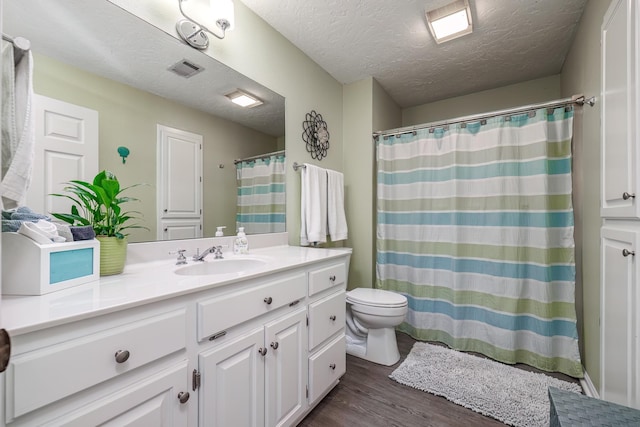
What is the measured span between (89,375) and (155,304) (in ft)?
0.66

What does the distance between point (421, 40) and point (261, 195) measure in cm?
162

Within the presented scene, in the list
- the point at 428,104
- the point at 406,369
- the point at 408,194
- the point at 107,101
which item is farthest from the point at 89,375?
the point at 428,104

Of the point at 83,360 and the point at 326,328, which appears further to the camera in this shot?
the point at 326,328

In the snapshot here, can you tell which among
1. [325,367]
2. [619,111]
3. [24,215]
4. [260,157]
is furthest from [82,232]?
[619,111]

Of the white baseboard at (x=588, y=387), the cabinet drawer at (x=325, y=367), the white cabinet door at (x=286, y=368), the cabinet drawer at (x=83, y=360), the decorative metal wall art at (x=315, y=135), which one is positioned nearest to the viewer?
the cabinet drawer at (x=83, y=360)

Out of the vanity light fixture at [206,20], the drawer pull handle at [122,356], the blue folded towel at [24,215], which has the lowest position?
the drawer pull handle at [122,356]

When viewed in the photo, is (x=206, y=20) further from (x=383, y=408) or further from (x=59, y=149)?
(x=383, y=408)

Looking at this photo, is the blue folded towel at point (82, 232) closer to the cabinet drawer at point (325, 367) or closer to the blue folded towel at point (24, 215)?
the blue folded towel at point (24, 215)

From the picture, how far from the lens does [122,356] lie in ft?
2.34

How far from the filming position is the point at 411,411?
59.1 inches

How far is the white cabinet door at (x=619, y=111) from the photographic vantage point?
102 centimetres

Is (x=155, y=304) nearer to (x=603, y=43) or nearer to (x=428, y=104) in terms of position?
(x=603, y=43)

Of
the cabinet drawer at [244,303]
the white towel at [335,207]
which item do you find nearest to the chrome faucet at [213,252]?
the cabinet drawer at [244,303]

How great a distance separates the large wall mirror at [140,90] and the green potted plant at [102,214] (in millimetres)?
120
